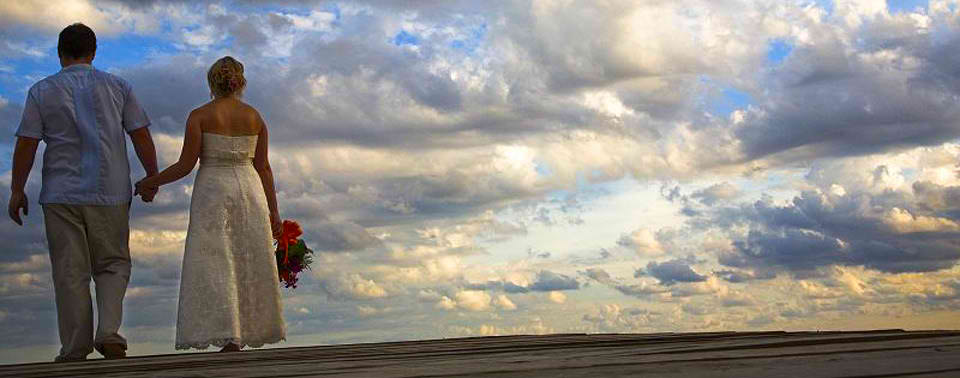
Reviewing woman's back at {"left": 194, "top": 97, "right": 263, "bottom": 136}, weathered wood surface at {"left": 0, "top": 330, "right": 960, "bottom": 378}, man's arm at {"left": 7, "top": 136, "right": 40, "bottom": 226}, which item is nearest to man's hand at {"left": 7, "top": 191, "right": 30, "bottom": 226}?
man's arm at {"left": 7, "top": 136, "right": 40, "bottom": 226}

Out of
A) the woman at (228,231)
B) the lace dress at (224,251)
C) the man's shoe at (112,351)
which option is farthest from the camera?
the lace dress at (224,251)

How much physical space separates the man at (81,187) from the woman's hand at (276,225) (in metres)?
1.03

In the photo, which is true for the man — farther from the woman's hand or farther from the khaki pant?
the woman's hand

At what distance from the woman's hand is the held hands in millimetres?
940

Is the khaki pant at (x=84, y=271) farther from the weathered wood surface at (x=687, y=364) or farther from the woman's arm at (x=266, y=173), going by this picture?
the weathered wood surface at (x=687, y=364)

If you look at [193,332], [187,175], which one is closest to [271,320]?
[193,332]

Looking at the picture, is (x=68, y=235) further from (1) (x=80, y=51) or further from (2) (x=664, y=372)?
(2) (x=664, y=372)

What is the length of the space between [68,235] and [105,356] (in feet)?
2.73

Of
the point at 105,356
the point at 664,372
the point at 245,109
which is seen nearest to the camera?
the point at 664,372

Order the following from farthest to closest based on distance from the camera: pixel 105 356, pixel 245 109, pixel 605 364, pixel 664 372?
pixel 245 109, pixel 105 356, pixel 605 364, pixel 664 372

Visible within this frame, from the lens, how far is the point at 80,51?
23.4 ft

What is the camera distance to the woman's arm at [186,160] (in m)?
7.08

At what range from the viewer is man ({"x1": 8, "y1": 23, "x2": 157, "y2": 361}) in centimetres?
686

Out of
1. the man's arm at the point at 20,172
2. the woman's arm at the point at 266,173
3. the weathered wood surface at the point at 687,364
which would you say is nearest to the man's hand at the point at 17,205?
the man's arm at the point at 20,172
